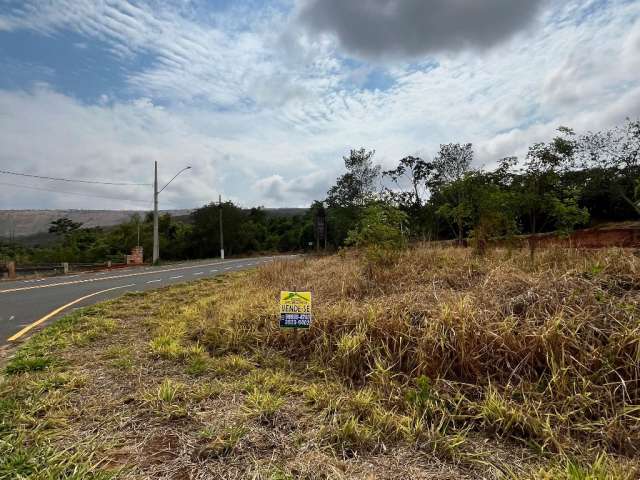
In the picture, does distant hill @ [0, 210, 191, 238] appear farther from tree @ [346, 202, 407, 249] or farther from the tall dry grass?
the tall dry grass

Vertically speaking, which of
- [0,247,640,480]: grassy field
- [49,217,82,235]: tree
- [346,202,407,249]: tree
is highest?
[49,217,82,235]: tree

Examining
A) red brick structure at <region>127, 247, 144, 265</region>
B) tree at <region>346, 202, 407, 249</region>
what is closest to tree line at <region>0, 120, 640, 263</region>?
tree at <region>346, 202, 407, 249</region>

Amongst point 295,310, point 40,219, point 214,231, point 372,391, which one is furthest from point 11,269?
point 40,219

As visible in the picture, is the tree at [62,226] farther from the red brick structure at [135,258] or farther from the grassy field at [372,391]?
the grassy field at [372,391]

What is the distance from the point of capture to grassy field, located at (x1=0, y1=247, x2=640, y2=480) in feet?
8.10

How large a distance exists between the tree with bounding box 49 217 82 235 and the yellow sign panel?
3216 inches

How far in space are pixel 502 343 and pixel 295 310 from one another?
229cm

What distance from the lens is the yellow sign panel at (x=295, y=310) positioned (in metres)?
4.61

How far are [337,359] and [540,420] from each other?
1.95 metres

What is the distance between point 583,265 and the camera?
493 centimetres

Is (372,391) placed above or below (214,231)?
below

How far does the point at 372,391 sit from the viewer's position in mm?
3434

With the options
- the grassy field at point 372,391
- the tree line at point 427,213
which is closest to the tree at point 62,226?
the tree line at point 427,213

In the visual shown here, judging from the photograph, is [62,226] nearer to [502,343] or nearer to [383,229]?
[383,229]
